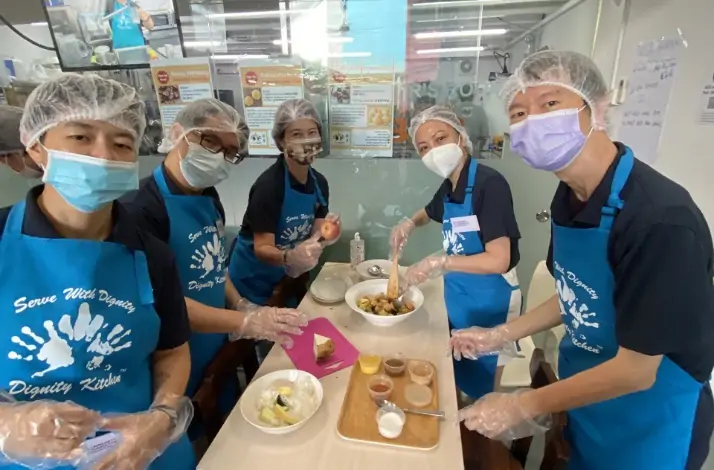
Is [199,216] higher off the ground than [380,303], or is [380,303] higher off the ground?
[199,216]

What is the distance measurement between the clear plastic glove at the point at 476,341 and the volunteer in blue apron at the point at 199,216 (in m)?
0.60

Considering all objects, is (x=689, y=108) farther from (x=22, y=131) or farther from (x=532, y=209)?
(x=22, y=131)

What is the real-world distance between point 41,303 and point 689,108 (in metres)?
2.27

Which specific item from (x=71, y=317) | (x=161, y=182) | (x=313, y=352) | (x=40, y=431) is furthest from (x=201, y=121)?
(x=40, y=431)

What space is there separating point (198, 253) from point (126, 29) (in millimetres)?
1877

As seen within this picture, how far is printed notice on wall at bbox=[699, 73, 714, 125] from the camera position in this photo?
1416 mm

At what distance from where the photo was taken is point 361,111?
2375mm

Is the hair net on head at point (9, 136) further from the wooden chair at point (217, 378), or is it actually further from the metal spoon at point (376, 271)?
the metal spoon at point (376, 271)

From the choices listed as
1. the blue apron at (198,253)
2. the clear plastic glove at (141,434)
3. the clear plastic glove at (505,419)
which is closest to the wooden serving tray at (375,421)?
the clear plastic glove at (505,419)

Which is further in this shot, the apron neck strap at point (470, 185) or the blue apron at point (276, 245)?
the blue apron at point (276, 245)

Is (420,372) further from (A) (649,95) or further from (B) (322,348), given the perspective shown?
(A) (649,95)

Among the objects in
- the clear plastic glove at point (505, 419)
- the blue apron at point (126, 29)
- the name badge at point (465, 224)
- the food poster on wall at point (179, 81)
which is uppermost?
the blue apron at point (126, 29)

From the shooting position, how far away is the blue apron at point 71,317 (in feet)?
2.73

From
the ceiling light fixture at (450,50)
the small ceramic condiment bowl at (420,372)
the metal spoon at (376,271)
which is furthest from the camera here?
the ceiling light fixture at (450,50)
